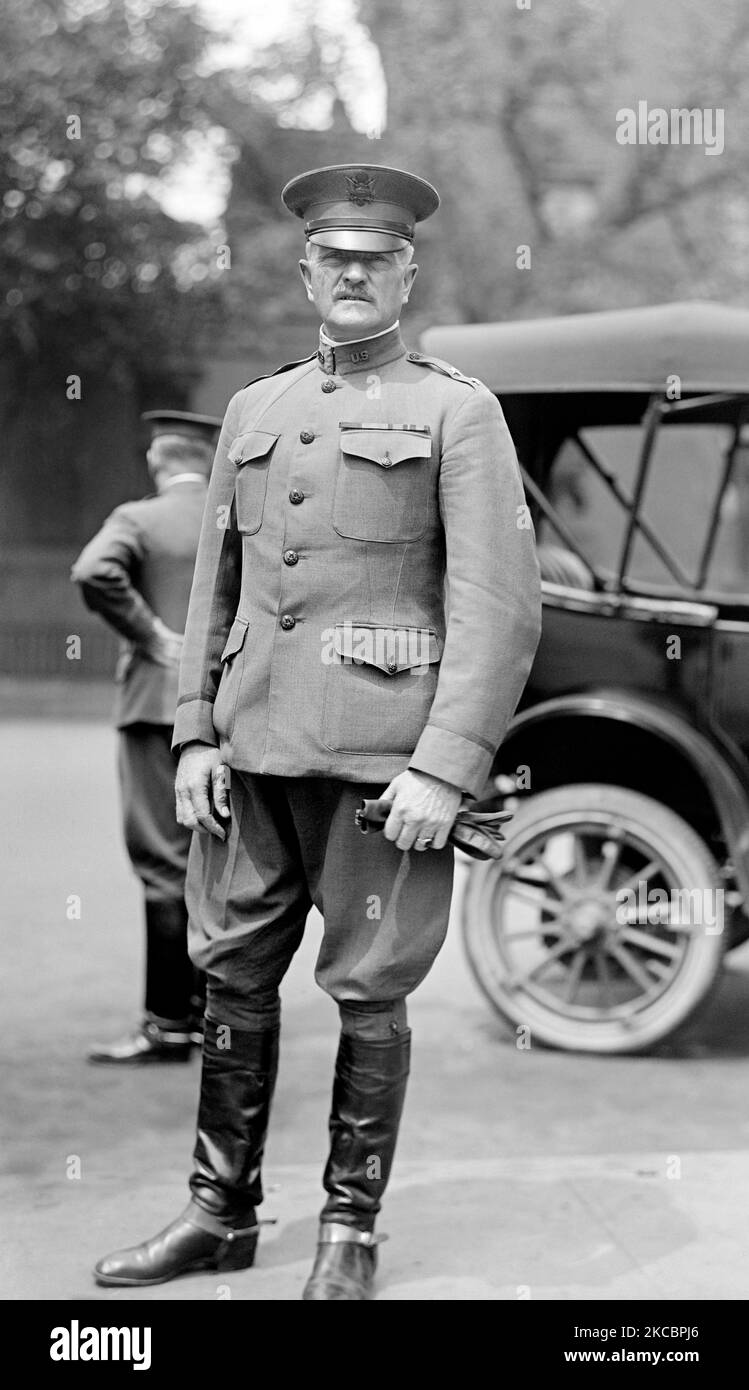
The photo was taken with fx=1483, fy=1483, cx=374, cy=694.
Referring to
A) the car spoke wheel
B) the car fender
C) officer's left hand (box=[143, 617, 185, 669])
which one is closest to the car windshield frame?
the car fender

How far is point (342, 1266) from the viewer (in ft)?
9.14

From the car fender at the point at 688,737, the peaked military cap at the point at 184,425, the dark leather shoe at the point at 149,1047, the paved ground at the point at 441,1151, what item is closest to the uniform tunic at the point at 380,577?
the paved ground at the point at 441,1151

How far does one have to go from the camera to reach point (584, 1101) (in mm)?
4090

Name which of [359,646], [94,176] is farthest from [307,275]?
[94,176]

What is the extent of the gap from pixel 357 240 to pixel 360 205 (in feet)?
0.25

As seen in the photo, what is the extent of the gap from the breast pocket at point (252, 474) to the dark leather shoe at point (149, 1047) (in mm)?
2125

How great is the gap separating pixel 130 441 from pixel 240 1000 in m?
18.5

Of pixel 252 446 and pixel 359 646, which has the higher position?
pixel 252 446

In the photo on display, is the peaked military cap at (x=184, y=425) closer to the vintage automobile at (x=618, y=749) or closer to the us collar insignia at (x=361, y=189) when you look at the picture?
the vintage automobile at (x=618, y=749)

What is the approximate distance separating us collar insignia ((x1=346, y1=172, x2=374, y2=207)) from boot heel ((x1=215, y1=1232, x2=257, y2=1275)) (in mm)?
1997

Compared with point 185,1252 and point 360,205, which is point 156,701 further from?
point 360,205

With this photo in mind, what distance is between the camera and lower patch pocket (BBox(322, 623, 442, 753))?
271 centimetres

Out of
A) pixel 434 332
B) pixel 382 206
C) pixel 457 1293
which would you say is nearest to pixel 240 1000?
pixel 457 1293

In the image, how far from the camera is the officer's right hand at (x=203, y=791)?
9.31 feet
